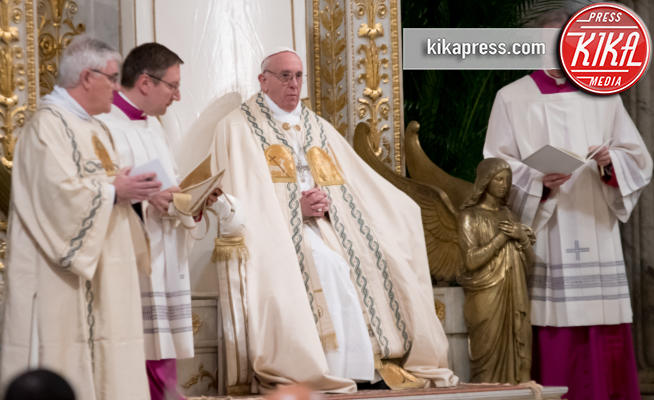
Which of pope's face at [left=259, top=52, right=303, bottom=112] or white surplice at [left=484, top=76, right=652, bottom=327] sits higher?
pope's face at [left=259, top=52, right=303, bottom=112]

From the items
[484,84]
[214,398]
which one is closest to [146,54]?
[214,398]

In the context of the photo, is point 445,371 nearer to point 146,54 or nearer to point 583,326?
point 583,326

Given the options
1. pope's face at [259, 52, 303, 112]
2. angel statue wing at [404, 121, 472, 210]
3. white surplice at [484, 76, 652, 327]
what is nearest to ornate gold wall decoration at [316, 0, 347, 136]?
angel statue wing at [404, 121, 472, 210]

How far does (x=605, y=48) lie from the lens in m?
7.58

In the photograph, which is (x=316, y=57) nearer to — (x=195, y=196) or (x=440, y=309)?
(x=440, y=309)

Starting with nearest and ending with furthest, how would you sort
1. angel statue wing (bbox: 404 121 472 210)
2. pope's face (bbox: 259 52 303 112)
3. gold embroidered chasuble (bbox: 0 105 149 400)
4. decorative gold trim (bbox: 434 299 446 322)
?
gold embroidered chasuble (bbox: 0 105 149 400), pope's face (bbox: 259 52 303 112), decorative gold trim (bbox: 434 299 446 322), angel statue wing (bbox: 404 121 472 210)

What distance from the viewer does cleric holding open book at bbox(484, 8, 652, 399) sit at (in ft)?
21.5

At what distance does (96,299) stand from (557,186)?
336 cm

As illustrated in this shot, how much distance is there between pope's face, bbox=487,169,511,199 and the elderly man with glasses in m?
2.74

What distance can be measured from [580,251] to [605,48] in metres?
1.76

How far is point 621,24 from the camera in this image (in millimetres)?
7672

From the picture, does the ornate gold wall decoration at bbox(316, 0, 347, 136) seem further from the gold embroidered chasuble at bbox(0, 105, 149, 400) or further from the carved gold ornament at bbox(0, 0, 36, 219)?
the gold embroidered chasuble at bbox(0, 105, 149, 400)

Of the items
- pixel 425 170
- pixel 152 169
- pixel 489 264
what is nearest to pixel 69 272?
pixel 152 169

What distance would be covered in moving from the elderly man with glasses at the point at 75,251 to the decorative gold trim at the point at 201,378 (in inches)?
A: 44.5
